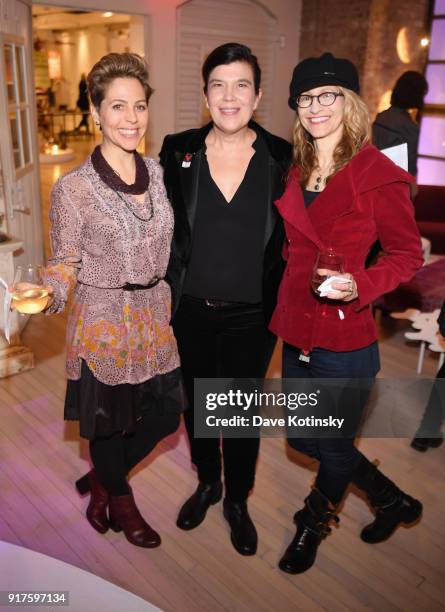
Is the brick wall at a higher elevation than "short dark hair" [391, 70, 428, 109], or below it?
higher

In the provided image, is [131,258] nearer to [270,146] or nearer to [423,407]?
[270,146]

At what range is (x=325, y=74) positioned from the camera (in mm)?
1749

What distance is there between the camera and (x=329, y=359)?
6.33 ft

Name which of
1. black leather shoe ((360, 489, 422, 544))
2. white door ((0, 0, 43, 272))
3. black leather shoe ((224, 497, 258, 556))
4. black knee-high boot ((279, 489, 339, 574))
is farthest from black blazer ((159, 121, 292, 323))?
white door ((0, 0, 43, 272))

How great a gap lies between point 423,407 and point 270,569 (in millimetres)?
1743

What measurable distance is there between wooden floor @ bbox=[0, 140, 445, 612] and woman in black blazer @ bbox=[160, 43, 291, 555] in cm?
81

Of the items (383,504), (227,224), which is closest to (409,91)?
(227,224)

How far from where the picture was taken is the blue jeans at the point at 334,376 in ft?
6.33

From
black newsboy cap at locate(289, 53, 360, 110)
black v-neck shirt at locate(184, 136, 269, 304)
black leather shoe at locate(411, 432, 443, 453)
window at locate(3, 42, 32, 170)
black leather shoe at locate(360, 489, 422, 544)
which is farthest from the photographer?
window at locate(3, 42, 32, 170)

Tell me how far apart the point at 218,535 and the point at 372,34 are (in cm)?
629

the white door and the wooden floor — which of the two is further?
the white door

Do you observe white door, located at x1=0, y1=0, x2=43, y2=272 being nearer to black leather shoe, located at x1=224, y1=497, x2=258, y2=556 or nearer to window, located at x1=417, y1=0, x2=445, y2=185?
black leather shoe, located at x1=224, y1=497, x2=258, y2=556

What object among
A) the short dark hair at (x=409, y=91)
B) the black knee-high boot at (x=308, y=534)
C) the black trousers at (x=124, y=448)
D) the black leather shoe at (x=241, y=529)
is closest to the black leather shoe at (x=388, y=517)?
the black knee-high boot at (x=308, y=534)

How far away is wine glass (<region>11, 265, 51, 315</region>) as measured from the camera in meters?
1.59
